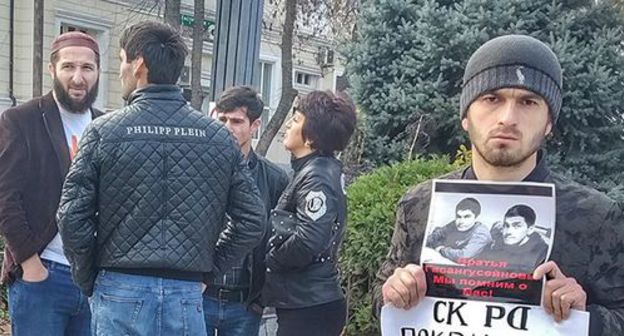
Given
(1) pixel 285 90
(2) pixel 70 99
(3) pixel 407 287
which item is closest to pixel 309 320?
(2) pixel 70 99

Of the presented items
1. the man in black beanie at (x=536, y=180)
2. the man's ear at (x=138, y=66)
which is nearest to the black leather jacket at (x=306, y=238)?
the man's ear at (x=138, y=66)

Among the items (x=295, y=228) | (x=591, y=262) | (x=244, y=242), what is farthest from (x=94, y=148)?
(x=591, y=262)

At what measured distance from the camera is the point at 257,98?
153 inches

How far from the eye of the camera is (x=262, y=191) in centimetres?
370

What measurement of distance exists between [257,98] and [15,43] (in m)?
13.7

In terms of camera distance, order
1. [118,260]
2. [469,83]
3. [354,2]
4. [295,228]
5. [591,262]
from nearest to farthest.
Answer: [591,262] → [469,83] → [118,260] → [295,228] → [354,2]

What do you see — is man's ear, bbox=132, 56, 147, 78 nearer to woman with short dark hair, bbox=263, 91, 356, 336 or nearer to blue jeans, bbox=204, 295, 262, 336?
woman with short dark hair, bbox=263, 91, 356, 336

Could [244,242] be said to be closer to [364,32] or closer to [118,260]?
[118,260]

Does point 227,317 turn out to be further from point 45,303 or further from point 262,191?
point 45,303

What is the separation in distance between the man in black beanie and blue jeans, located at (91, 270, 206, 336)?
3.88 ft

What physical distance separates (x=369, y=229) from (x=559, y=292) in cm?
328

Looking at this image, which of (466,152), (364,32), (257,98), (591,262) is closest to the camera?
(591,262)

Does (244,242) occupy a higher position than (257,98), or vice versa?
(257,98)

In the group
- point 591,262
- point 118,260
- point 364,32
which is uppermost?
point 364,32
